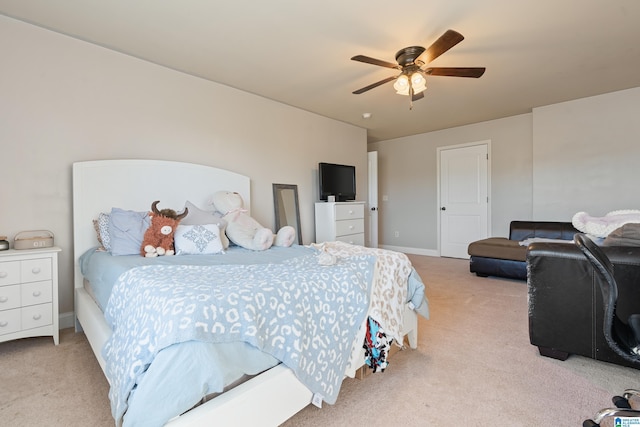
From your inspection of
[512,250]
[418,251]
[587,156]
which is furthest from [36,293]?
[587,156]

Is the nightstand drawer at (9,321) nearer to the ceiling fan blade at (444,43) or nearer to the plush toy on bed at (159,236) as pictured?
the plush toy on bed at (159,236)

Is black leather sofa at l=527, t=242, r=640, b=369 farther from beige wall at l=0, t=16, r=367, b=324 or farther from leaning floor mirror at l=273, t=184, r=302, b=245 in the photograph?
beige wall at l=0, t=16, r=367, b=324

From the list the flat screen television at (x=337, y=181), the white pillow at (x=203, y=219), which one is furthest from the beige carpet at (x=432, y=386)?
the flat screen television at (x=337, y=181)

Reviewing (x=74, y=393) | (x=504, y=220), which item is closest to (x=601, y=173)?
(x=504, y=220)

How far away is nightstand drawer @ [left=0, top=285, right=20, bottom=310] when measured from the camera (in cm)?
205

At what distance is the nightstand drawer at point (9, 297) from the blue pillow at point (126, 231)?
2.07ft

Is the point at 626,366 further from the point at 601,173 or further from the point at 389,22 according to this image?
the point at 601,173

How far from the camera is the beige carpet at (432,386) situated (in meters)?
1.45

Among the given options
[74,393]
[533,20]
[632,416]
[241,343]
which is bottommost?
[74,393]

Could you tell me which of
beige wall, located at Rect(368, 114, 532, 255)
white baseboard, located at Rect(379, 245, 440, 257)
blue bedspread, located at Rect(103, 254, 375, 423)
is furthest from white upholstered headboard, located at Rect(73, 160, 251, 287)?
white baseboard, located at Rect(379, 245, 440, 257)

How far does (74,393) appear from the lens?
1.66 m

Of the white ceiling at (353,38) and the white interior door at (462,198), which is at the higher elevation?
the white ceiling at (353,38)

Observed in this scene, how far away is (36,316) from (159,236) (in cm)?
98

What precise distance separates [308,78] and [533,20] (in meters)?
2.03
